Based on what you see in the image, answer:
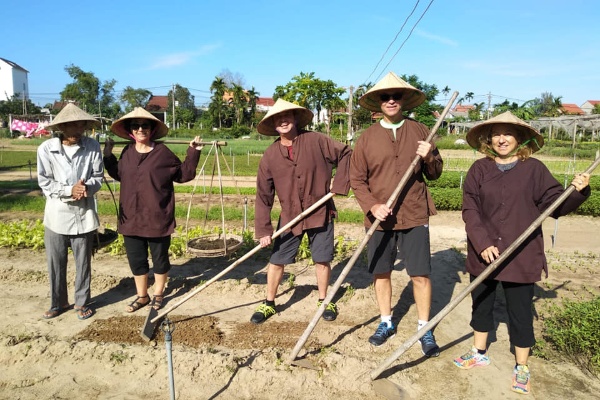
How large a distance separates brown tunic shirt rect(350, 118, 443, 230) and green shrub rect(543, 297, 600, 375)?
1.34 m

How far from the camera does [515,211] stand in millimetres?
2709

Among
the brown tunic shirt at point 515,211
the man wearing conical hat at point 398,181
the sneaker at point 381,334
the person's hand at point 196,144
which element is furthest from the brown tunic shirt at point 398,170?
the person's hand at point 196,144

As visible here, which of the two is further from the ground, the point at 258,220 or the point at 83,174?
the point at 83,174

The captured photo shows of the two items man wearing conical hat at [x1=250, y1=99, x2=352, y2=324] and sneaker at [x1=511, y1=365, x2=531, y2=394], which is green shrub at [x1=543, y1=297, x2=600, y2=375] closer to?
sneaker at [x1=511, y1=365, x2=531, y2=394]

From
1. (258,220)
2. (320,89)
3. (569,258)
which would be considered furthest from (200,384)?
(320,89)

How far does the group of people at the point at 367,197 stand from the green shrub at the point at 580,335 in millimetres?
549

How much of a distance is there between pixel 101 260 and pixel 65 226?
2025 millimetres

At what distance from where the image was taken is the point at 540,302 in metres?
4.23

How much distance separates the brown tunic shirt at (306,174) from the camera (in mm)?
3607

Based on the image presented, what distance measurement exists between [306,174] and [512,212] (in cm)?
159

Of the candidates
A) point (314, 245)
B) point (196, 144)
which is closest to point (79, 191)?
point (196, 144)

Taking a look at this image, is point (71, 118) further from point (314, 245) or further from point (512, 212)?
point (512, 212)

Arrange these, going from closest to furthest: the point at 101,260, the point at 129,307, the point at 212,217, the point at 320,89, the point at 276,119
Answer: the point at 276,119
the point at 129,307
the point at 101,260
the point at 212,217
the point at 320,89

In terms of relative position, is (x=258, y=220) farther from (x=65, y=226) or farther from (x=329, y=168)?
(x=65, y=226)
